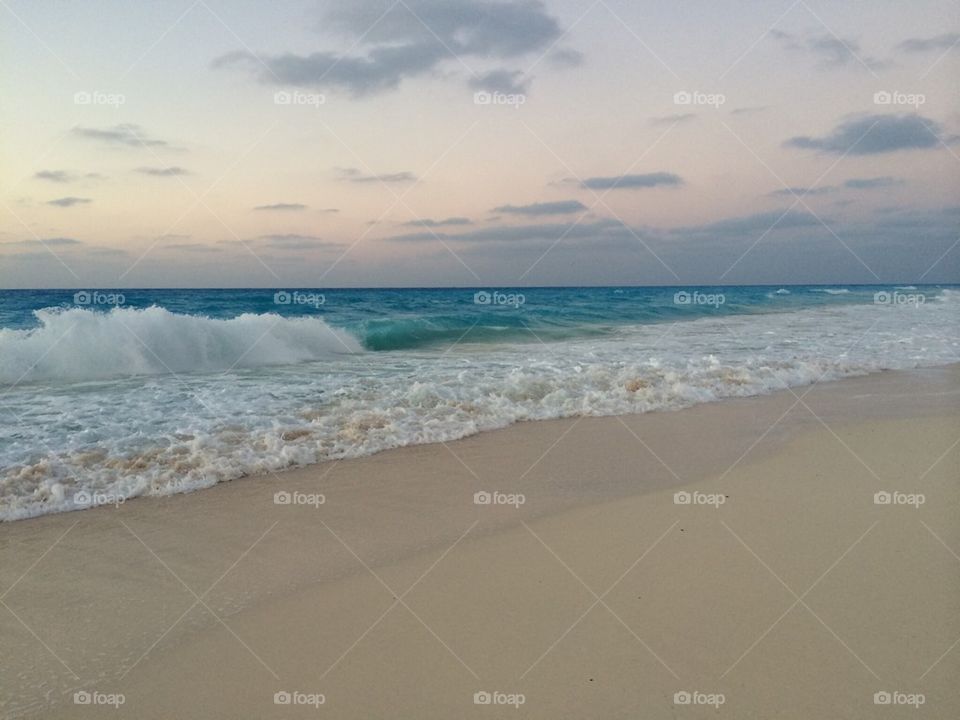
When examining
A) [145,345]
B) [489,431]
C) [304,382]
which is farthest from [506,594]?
[145,345]

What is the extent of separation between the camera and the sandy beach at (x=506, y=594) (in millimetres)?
3250

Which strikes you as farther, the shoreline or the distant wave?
the distant wave

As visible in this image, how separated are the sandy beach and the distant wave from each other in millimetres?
9371

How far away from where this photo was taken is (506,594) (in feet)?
13.6

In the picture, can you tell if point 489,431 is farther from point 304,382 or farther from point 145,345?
point 145,345

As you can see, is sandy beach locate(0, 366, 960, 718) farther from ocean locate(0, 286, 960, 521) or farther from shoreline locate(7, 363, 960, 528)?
ocean locate(0, 286, 960, 521)

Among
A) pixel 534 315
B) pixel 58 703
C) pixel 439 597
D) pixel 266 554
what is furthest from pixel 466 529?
pixel 534 315

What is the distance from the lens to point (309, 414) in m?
9.06

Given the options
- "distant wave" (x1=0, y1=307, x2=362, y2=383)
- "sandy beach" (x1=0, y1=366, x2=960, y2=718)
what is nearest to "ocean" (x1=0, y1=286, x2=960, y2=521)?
"distant wave" (x1=0, y1=307, x2=362, y2=383)

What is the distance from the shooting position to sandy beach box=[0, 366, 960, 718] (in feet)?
10.7

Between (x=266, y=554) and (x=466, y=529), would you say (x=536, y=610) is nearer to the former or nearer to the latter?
(x=466, y=529)

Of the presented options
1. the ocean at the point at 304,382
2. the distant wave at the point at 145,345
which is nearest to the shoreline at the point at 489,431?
the ocean at the point at 304,382

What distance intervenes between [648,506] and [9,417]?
8731mm

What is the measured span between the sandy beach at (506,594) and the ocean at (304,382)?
42.5 inches
